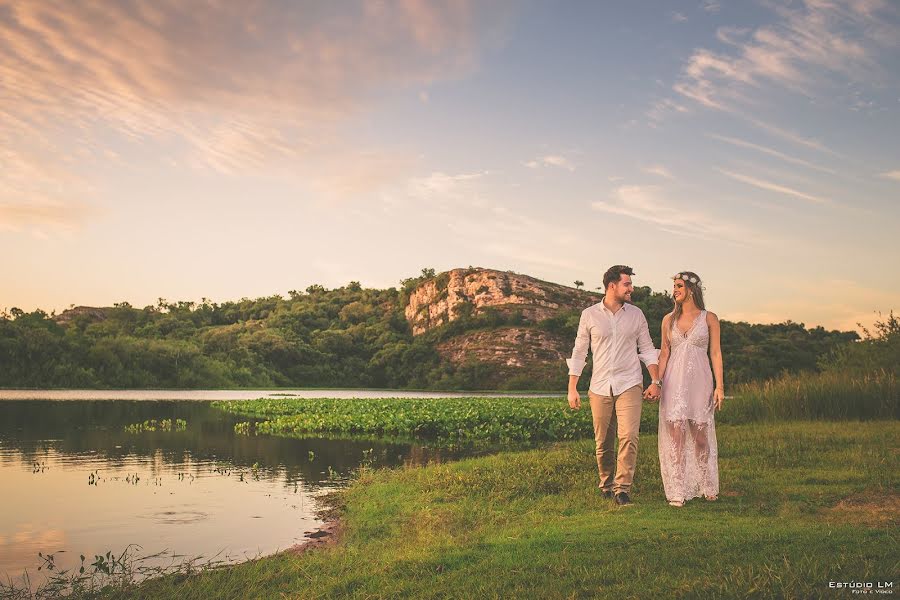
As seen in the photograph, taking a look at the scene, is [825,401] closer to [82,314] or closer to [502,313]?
[502,313]

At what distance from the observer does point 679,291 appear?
30.3 ft

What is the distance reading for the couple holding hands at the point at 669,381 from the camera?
9.11m

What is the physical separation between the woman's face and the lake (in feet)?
19.6

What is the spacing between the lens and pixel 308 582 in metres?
7.00

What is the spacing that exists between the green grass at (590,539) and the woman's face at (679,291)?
2558mm

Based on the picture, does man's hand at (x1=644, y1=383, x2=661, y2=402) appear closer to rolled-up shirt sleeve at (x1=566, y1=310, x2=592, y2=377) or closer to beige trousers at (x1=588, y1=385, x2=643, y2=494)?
beige trousers at (x1=588, y1=385, x2=643, y2=494)

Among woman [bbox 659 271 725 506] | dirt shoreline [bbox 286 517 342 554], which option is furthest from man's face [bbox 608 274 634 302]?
dirt shoreline [bbox 286 517 342 554]

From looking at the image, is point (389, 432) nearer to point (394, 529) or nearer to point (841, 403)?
point (841, 403)

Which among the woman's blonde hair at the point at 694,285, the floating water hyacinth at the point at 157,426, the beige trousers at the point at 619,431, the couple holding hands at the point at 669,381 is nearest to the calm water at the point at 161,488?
the floating water hyacinth at the point at 157,426

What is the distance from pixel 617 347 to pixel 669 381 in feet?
2.67

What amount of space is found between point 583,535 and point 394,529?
126 inches

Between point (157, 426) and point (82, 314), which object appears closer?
point (157, 426)

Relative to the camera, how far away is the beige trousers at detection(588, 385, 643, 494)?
29.9ft

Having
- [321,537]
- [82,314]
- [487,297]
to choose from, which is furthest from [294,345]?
[321,537]
